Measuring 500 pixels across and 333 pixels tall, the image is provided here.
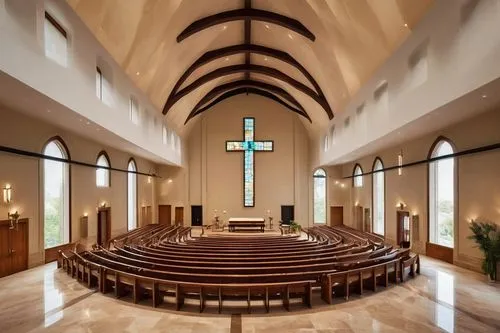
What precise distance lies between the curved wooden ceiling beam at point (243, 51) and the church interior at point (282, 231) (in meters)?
0.08

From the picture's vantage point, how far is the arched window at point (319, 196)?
26.9 m

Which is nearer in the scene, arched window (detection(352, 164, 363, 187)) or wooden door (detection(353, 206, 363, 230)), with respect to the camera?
wooden door (detection(353, 206, 363, 230))

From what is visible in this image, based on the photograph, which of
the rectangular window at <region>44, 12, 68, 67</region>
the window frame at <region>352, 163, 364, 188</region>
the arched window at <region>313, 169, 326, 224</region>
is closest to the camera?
the rectangular window at <region>44, 12, 68, 67</region>

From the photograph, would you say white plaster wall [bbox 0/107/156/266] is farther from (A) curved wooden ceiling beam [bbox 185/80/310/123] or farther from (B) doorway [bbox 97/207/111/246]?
(A) curved wooden ceiling beam [bbox 185/80/310/123]

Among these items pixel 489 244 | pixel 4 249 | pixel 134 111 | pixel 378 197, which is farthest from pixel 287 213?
pixel 4 249

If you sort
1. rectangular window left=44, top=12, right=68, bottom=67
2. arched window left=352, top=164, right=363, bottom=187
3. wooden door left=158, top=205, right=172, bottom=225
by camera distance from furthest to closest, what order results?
wooden door left=158, top=205, right=172, bottom=225 < arched window left=352, top=164, right=363, bottom=187 < rectangular window left=44, top=12, right=68, bottom=67

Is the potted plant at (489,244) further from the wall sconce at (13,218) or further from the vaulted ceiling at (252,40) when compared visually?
the wall sconce at (13,218)

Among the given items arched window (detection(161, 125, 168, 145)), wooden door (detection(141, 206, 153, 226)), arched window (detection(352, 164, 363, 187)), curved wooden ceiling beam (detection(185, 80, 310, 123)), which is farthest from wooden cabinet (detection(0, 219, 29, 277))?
arched window (detection(352, 164, 363, 187))

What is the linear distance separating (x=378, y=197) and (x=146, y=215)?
15.2 metres

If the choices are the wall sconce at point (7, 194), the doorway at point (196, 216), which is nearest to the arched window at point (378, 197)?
the doorway at point (196, 216)

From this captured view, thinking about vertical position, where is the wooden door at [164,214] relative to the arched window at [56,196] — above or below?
below

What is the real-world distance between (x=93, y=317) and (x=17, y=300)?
2.52m

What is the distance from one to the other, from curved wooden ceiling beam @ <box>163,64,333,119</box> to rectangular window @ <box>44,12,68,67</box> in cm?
978

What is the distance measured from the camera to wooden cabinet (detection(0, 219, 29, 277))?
33.0ft
